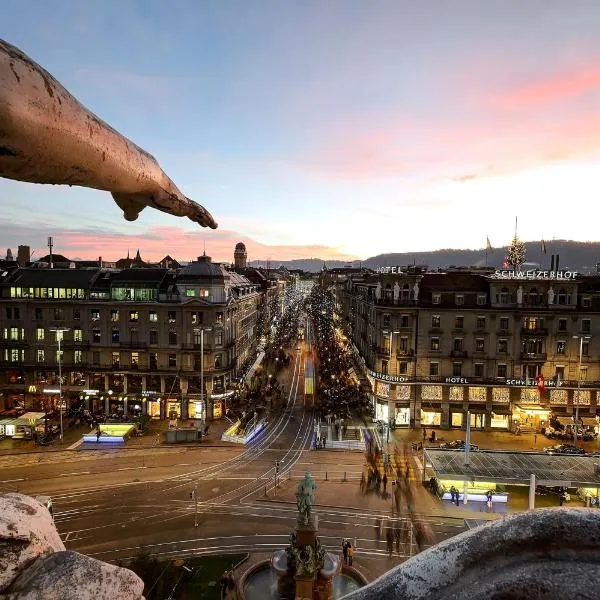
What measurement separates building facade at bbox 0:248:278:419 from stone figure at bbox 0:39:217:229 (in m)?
59.4

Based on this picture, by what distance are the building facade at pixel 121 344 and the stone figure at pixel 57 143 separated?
195ft

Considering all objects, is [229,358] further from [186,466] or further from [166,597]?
[166,597]

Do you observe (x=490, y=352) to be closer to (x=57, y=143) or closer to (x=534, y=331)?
(x=534, y=331)

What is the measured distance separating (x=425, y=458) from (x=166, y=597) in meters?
24.5

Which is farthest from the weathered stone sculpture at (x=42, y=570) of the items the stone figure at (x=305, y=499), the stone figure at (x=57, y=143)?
the stone figure at (x=305, y=499)

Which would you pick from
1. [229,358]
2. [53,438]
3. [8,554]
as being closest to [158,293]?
[229,358]

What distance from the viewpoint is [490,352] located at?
198ft

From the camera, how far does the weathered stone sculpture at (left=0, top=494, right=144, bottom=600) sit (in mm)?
2744

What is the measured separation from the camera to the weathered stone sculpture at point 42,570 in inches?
108

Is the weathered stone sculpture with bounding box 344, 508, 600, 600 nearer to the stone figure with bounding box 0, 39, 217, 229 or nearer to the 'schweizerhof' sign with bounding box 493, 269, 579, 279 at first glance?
the stone figure with bounding box 0, 39, 217, 229

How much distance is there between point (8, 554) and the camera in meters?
2.82

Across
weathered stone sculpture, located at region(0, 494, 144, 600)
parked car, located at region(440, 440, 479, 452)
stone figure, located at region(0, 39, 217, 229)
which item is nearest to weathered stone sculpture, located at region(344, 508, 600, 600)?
weathered stone sculpture, located at region(0, 494, 144, 600)

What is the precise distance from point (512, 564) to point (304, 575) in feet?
87.5

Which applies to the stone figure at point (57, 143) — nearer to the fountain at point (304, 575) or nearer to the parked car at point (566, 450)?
the fountain at point (304, 575)
